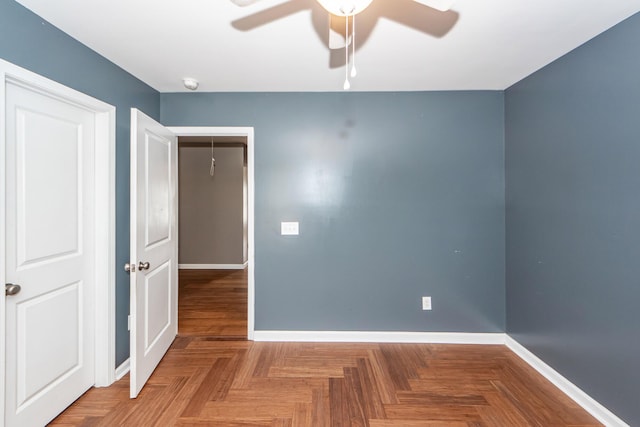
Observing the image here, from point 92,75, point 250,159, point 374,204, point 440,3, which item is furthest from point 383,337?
point 92,75

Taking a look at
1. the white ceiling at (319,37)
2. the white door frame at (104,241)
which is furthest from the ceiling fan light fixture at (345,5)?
the white door frame at (104,241)

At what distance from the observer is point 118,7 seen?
5.25ft

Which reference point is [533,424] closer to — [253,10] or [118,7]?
[253,10]

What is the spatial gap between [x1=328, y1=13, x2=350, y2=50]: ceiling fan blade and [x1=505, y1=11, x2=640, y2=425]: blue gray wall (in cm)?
164

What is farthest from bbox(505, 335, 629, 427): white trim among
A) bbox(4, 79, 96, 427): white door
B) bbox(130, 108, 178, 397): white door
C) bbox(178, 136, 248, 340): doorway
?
bbox(178, 136, 248, 340): doorway

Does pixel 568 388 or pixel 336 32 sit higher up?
pixel 336 32

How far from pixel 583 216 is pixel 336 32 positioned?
1.98 m

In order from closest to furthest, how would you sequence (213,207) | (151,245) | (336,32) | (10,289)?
(336,32)
(10,289)
(151,245)
(213,207)

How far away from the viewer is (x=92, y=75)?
6.68 ft

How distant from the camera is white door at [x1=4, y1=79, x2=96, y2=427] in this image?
1.58 metres

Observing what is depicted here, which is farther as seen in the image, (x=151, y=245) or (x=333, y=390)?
(x=151, y=245)

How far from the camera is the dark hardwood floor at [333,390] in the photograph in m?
1.87

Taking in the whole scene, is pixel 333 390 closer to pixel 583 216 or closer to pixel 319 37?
pixel 583 216

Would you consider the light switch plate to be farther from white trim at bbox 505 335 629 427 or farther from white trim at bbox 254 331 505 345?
white trim at bbox 505 335 629 427
